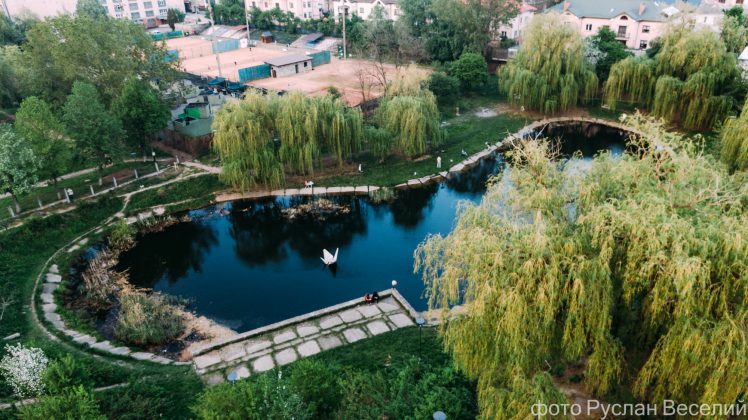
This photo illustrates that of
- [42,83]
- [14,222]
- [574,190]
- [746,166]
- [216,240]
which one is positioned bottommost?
[216,240]

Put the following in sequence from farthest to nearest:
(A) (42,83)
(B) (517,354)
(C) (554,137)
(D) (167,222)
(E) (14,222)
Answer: (C) (554,137) < (A) (42,83) < (D) (167,222) < (E) (14,222) < (B) (517,354)

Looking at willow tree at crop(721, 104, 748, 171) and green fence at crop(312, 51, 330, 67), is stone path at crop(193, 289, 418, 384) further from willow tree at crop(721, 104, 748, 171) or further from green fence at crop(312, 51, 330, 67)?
green fence at crop(312, 51, 330, 67)

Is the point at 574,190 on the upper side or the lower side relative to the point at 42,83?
Answer: lower

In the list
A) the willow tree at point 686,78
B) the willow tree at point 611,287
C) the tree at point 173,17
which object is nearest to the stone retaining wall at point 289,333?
the willow tree at point 611,287

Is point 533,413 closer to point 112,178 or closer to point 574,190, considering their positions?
point 574,190

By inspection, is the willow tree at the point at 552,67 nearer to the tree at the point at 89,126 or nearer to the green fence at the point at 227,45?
the tree at the point at 89,126

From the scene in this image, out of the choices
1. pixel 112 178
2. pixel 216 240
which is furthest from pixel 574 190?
pixel 112 178

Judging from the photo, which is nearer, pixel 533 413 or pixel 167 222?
pixel 533 413
